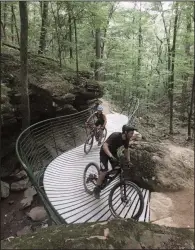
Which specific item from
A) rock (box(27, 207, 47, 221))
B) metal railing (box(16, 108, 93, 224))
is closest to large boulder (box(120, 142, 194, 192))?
metal railing (box(16, 108, 93, 224))

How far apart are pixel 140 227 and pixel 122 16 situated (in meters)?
19.2

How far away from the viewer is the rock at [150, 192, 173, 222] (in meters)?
5.96

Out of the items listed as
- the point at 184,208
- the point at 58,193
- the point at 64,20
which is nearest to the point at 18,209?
the point at 58,193

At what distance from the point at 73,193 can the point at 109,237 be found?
4420mm

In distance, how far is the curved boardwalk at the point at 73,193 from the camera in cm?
623

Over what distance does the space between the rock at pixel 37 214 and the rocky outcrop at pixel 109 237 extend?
601 cm

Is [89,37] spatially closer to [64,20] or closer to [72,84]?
[64,20]

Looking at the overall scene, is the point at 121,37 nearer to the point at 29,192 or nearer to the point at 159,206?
the point at 29,192

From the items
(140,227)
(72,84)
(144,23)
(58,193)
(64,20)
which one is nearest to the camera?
(140,227)

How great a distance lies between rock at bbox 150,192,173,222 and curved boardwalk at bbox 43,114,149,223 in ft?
0.42

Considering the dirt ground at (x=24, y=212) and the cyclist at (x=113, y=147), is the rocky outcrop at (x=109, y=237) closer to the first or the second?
the cyclist at (x=113, y=147)

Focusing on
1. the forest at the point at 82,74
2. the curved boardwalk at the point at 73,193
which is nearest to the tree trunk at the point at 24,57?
the forest at the point at 82,74

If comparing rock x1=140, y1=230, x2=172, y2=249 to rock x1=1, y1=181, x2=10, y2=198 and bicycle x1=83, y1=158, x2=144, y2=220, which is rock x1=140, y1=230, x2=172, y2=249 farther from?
rock x1=1, y1=181, x2=10, y2=198

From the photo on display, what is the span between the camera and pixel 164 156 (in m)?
7.21
